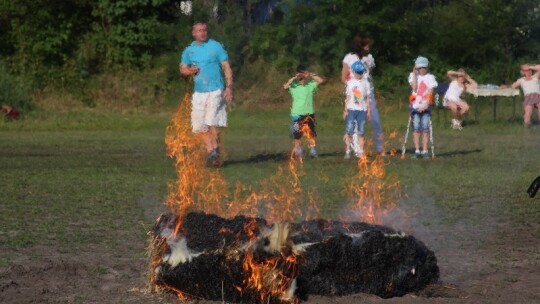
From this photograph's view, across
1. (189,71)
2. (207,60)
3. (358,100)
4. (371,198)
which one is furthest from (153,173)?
(371,198)

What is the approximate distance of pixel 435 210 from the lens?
47.1 ft

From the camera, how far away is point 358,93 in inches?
864

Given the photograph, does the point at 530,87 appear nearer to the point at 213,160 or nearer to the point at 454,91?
the point at 454,91

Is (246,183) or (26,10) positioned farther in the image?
(26,10)

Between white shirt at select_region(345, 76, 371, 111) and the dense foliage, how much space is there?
1334cm

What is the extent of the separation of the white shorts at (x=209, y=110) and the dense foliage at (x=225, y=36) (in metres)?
15.3

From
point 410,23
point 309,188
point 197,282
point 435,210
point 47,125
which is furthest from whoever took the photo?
point 410,23

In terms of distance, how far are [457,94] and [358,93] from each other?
13.3 metres

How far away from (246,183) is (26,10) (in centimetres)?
2719

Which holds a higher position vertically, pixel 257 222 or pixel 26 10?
pixel 26 10

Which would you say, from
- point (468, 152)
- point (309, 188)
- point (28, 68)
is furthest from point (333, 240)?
point (28, 68)

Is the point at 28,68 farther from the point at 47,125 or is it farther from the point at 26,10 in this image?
the point at 47,125

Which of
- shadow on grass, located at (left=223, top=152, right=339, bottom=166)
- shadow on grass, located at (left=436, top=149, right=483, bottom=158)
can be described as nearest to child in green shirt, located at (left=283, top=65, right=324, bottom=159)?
shadow on grass, located at (left=223, top=152, right=339, bottom=166)

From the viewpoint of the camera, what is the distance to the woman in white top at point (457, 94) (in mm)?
34094
